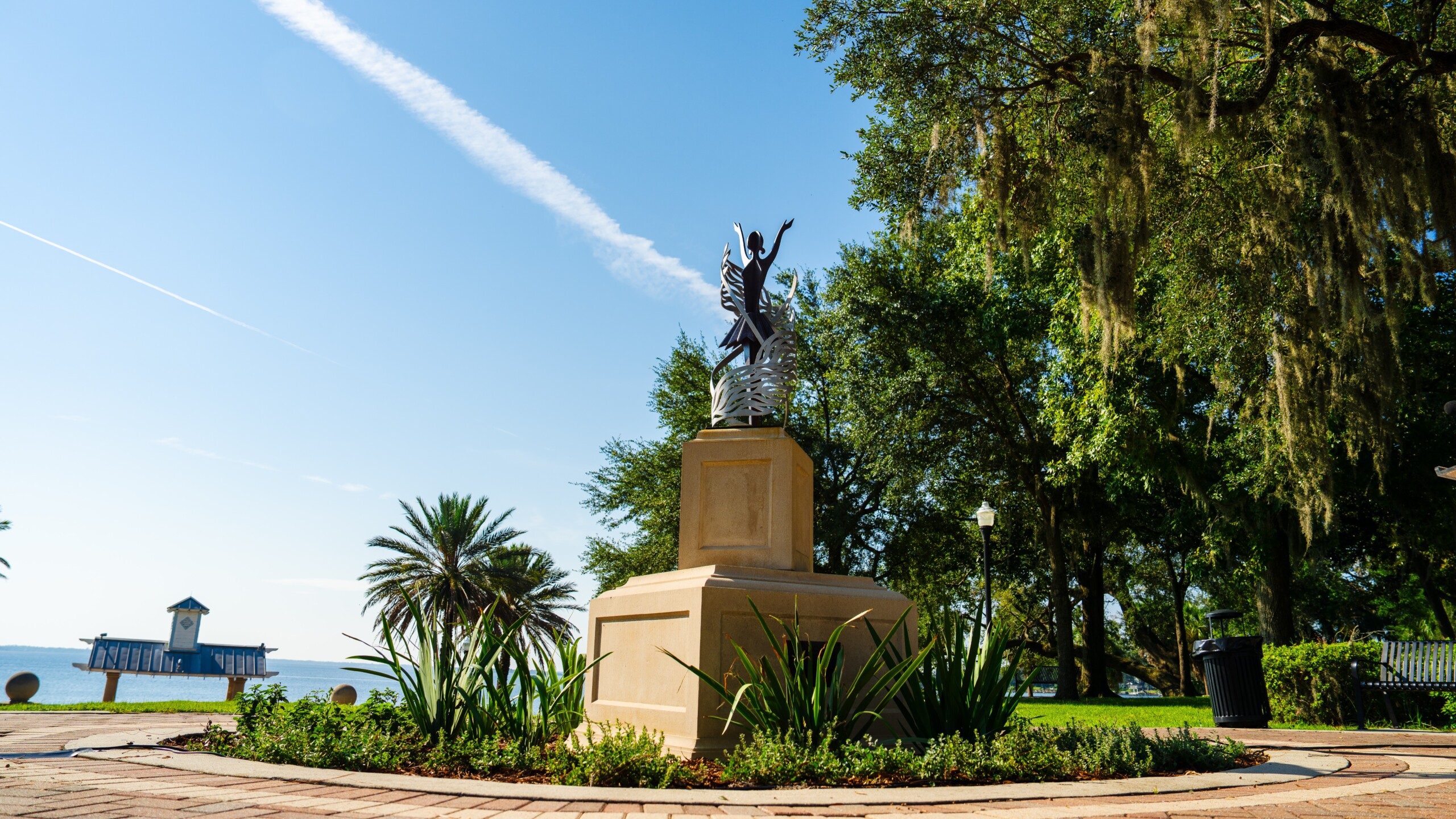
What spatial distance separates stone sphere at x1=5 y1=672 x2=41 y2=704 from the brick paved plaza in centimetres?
1210

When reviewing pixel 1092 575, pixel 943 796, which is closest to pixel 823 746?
pixel 943 796

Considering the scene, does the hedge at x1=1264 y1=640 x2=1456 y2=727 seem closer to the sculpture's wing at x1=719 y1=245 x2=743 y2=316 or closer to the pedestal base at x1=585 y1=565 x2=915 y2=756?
the pedestal base at x1=585 y1=565 x2=915 y2=756

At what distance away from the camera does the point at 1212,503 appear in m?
15.5

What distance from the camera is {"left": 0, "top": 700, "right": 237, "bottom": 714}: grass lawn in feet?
36.1

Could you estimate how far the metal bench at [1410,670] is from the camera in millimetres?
9328

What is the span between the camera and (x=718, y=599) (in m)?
6.45

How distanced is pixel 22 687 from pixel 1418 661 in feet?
66.4

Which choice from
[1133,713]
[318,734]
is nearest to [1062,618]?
[1133,713]

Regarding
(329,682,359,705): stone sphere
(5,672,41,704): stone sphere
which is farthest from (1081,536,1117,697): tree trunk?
(5,672,41,704): stone sphere

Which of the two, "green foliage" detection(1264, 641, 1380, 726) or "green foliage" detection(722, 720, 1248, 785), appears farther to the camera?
"green foliage" detection(1264, 641, 1380, 726)

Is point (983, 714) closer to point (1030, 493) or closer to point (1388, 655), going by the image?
point (1388, 655)

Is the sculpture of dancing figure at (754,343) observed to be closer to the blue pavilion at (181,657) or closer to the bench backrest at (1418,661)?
the bench backrest at (1418,661)

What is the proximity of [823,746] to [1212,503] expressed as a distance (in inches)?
523

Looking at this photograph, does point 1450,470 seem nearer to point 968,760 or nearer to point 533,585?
point 968,760
